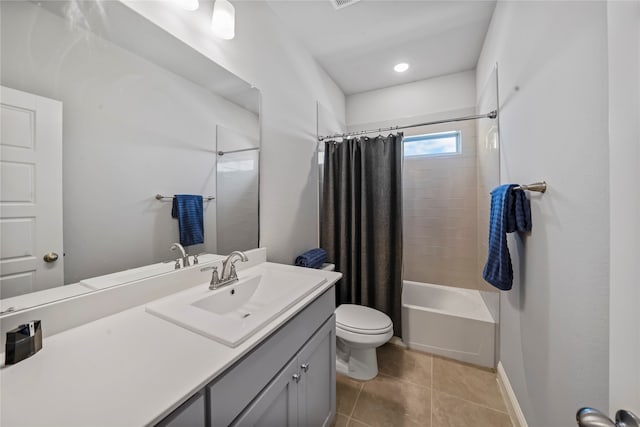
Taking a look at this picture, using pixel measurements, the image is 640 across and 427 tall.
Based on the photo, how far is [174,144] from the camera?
1.05 meters

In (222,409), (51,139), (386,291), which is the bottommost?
(386,291)

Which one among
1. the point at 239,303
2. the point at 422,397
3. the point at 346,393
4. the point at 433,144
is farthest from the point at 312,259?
the point at 433,144

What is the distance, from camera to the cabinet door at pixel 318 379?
37.8 inches

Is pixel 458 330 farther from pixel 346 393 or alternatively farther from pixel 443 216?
pixel 443 216

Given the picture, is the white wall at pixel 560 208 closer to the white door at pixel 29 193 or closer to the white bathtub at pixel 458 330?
the white bathtub at pixel 458 330

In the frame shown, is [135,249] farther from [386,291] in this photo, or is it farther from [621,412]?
[386,291]

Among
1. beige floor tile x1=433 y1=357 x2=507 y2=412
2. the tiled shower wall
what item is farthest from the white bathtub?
the tiled shower wall

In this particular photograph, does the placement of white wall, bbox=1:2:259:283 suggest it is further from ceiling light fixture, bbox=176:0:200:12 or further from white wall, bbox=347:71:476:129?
white wall, bbox=347:71:476:129

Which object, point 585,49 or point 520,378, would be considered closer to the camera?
point 585,49

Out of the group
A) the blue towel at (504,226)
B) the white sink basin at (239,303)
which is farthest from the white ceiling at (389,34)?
the white sink basin at (239,303)

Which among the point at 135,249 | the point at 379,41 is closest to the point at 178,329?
the point at 135,249

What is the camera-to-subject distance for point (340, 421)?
52.4 inches

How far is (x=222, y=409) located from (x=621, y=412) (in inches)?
31.7

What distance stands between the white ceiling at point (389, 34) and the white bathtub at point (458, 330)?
213 cm
